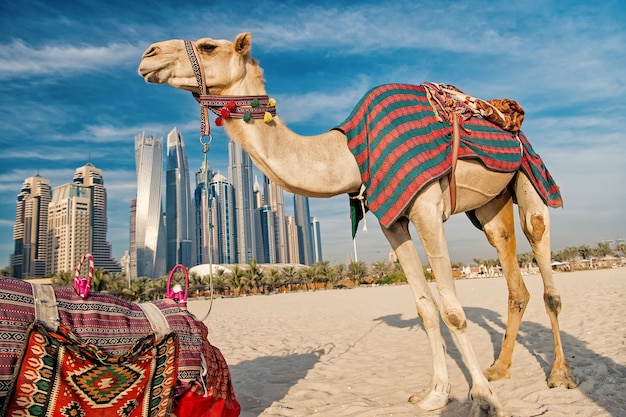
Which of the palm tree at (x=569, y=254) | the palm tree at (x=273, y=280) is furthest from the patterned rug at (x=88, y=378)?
the palm tree at (x=569, y=254)

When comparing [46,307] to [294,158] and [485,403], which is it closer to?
[294,158]

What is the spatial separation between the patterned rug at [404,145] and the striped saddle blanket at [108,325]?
1.48 m

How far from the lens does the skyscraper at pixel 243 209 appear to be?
140500 mm

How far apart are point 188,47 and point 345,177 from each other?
145cm

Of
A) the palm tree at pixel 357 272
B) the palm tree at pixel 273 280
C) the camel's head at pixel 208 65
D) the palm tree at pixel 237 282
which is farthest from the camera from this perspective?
the palm tree at pixel 357 272

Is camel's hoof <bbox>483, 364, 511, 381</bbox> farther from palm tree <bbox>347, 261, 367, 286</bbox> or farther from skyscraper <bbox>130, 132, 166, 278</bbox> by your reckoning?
skyscraper <bbox>130, 132, 166, 278</bbox>

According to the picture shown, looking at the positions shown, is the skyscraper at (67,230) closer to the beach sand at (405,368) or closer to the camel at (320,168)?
the beach sand at (405,368)

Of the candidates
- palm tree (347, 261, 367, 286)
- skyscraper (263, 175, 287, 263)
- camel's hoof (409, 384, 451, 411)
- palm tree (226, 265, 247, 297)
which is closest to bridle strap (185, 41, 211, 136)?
camel's hoof (409, 384, 451, 411)

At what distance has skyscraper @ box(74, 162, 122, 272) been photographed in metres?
134

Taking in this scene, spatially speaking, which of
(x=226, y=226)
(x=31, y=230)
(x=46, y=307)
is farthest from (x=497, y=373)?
(x=31, y=230)

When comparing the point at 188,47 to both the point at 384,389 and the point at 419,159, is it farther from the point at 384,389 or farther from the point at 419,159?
the point at 384,389

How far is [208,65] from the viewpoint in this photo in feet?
10.4

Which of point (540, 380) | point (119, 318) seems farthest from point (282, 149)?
point (540, 380)

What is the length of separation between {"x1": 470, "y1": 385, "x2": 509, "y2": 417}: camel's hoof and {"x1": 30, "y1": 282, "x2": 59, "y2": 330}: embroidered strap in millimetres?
2577
